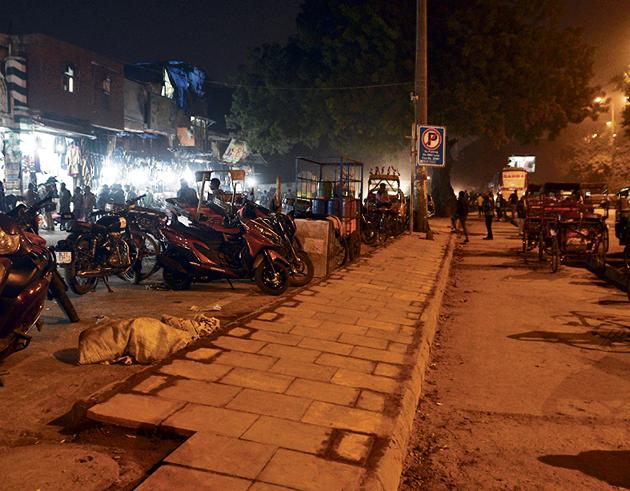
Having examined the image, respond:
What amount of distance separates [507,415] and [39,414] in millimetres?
3543

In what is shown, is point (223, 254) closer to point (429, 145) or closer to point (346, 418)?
point (346, 418)

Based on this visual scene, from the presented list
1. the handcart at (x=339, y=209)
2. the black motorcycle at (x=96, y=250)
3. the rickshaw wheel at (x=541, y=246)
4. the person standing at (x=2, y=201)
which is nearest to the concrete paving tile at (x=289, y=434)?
the black motorcycle at (x=96, y=250)

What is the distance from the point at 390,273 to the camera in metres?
→ 11.5

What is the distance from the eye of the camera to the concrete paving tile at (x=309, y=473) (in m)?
3.08

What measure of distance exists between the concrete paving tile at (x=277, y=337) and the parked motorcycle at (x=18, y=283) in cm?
202

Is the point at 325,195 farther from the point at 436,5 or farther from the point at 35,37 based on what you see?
the point at 436,5

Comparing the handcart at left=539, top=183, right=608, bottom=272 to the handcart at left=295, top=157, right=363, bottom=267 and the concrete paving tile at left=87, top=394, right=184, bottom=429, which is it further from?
the concrete paving tile at left=87, top=394, right=184, bottom=429

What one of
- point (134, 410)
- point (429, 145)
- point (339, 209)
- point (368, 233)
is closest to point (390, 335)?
point (134, 410)

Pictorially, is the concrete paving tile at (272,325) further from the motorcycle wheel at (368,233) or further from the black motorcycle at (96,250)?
the motorcycle wheel at (368,233)

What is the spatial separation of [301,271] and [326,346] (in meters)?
4.07

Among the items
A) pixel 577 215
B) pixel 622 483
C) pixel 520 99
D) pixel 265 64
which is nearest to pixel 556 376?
pixel 622 483

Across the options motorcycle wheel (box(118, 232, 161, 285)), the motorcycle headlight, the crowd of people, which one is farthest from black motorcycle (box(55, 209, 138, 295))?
the crowd of people

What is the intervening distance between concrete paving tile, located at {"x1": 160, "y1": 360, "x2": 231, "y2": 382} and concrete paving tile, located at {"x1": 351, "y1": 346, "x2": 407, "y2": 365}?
1.41m

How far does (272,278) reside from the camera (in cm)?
892
